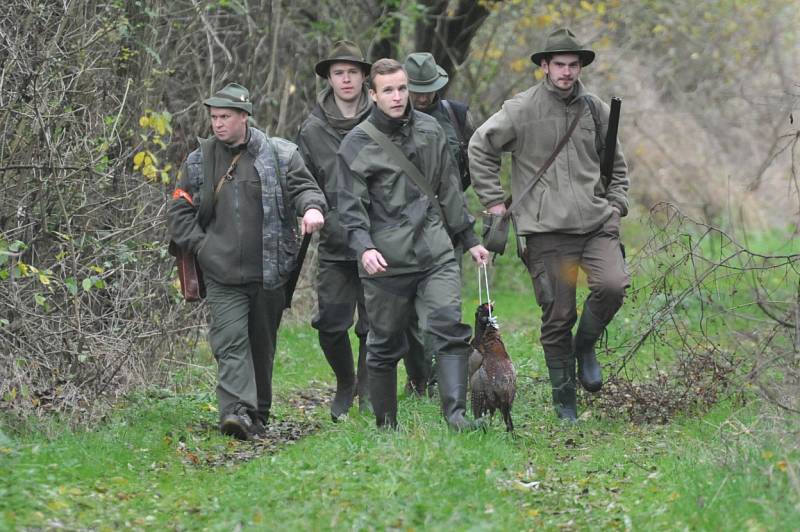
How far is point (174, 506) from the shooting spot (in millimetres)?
6219

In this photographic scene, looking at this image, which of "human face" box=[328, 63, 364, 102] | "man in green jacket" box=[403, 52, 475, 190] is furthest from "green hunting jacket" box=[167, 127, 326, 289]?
"man in green jacket" box=[403, 52, 475, 190]

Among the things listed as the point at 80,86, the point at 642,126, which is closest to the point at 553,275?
the point at 80,86

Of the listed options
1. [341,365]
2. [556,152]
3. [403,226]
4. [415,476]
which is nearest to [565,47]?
[556,152]

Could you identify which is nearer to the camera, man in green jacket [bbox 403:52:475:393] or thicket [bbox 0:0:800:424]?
thicket [bbox 0:0:800:424]

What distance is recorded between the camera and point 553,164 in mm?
8281

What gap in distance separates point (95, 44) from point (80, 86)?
362mm

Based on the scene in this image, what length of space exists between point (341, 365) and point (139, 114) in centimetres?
341

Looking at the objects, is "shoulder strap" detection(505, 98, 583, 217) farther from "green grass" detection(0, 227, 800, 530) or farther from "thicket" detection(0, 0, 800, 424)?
"green grass" detection(0, 227, 800, 530)

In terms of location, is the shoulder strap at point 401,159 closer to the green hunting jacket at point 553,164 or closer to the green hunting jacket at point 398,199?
the green hunting jacket at point 398,199

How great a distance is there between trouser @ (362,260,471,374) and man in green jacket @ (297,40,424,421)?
1178 mm

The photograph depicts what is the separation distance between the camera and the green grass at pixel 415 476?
5613 mm

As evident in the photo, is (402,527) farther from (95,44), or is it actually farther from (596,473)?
(95,44)

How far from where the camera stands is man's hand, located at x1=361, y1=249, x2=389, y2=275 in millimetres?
7257

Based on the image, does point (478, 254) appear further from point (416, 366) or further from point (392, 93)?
point (416, 366)
